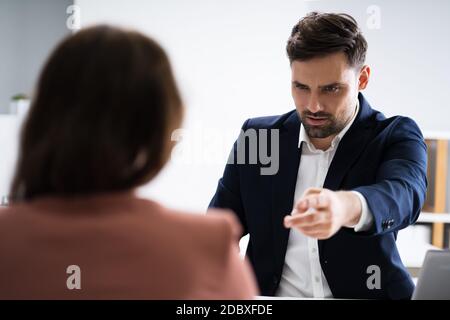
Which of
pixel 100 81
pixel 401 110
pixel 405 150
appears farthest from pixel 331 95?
pixel 401 110

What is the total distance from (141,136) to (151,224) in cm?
11

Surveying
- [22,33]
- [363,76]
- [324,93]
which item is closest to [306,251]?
[324,93]

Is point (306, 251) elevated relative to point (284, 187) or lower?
lower

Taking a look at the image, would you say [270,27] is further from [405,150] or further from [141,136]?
[141,136]

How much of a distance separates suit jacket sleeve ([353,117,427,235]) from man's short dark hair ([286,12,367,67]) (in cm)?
26

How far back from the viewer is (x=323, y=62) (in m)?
1.67

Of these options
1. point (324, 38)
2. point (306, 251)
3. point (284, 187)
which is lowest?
point (306, 251)

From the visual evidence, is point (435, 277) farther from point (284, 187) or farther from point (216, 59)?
point (216, 59)

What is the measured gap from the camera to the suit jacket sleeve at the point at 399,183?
1.34 metres

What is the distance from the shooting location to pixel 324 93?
169 cm

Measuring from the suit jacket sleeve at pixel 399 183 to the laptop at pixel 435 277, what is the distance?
0.16 meters

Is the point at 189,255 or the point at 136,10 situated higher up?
the point at 136,10

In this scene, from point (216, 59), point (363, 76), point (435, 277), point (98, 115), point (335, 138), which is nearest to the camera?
point (98, 115)

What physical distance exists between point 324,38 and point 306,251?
0.61m
